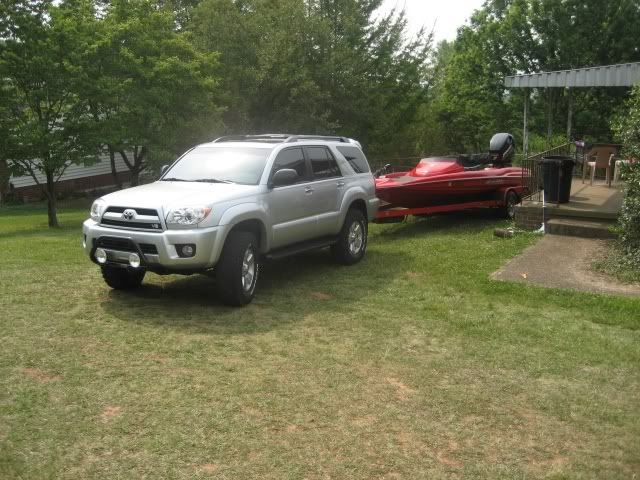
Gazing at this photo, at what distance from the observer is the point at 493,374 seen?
5355mm

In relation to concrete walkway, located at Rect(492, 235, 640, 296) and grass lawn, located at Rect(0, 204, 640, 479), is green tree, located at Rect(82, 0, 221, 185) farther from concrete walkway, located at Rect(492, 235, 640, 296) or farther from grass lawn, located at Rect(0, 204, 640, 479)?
concrete walkway, located at Rect(492, 235, 640, 296)

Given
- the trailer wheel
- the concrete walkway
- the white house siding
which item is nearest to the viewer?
the concrete walkway

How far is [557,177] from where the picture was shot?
37.8 feet

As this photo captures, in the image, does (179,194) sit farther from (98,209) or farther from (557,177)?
(557,177)

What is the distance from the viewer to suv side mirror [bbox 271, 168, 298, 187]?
781 centimetres

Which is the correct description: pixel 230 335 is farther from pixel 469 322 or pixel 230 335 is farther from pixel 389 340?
pixel 469 322

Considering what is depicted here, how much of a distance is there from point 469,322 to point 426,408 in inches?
87.8

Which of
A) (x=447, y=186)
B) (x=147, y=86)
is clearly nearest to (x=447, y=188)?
(x=447, y=186)

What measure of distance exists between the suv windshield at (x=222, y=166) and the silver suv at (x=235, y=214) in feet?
0.04

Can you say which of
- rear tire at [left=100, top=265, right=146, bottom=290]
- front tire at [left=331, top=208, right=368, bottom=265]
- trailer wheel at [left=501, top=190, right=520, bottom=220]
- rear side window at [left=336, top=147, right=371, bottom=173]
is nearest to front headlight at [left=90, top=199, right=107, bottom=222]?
rear tire at [left=100, top=265, right=146, bottom=290]

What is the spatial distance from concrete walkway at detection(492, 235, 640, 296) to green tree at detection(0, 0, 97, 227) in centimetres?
1221

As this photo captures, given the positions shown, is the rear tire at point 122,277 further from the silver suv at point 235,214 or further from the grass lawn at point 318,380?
the grass lawn at point 318,380

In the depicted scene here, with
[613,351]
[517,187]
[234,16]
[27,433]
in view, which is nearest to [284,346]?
[27,433]

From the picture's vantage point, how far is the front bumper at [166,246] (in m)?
6.67
